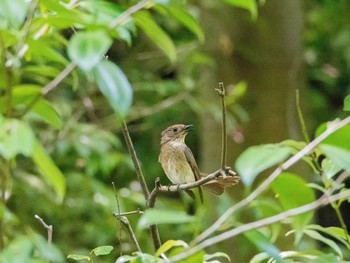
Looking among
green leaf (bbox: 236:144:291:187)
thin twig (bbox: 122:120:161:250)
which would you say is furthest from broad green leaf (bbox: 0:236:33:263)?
thin twig (bbox: 122:120:161:250)

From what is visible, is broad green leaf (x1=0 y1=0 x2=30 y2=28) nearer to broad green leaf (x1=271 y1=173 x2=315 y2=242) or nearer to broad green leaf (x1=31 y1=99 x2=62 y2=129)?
broad green leaf (x1=31 y1=99 x2=62 y2=129)

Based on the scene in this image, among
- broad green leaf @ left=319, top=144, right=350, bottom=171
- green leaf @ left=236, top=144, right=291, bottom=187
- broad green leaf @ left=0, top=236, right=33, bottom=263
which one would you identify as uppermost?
broad green leaf @ left=319, top=144, right=350, bottom=171

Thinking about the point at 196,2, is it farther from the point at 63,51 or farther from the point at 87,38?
the point at 87,38

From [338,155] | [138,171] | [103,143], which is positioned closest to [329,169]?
[138,171]

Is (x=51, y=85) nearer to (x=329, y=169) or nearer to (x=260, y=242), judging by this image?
(x=260, y=242)

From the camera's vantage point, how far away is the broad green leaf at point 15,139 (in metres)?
0.75

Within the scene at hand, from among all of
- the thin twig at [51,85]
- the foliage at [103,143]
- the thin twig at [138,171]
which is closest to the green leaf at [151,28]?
the foliage at [103,143]

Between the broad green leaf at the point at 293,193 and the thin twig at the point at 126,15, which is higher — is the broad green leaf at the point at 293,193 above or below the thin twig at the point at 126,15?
below

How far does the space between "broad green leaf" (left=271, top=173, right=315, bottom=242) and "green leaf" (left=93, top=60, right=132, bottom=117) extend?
0.16 m

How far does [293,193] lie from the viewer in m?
0.80

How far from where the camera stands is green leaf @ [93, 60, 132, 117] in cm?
79

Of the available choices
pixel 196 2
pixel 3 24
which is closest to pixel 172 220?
pixel 3 24

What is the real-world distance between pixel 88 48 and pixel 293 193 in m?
0.23

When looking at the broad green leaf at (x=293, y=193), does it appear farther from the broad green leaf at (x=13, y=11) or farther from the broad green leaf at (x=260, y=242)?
the broad green leaf at (x=13, y=11)
